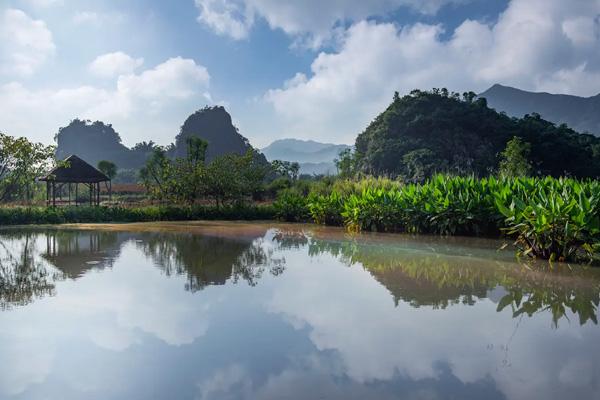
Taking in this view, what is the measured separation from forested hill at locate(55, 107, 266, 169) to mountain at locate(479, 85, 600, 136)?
223 ft

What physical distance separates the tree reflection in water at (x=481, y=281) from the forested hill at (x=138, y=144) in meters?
66.3

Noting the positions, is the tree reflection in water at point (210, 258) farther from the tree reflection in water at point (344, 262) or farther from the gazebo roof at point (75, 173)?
the gazebo roof at point (75, 173)

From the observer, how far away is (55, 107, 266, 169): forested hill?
249 feet

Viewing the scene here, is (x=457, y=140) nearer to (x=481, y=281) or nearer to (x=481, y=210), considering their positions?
(x=481, y=210)

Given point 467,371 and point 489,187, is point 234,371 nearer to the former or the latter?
point 467,371

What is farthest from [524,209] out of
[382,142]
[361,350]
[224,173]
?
[382,142]

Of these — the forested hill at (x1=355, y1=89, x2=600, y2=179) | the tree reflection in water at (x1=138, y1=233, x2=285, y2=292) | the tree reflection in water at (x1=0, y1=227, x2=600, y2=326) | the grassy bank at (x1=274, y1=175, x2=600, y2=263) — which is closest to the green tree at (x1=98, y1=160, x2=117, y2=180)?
the forested hill at (x1=355, y1=89, x2=600, y2=179)

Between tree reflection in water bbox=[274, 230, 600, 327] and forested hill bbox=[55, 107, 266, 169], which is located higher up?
forested hill bbox=[55, 107, 266, 169]

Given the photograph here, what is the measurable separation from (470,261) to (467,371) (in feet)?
14.8

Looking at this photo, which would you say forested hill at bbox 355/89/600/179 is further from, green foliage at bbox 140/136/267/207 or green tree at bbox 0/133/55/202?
green tree at bbox 0/133/55/202

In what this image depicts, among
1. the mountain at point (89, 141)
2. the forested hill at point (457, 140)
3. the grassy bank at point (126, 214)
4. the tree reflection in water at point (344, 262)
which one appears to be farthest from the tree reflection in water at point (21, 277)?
the mountain at point (89, 141)

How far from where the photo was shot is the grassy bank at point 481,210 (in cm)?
689

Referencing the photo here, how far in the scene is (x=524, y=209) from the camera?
24.1ft

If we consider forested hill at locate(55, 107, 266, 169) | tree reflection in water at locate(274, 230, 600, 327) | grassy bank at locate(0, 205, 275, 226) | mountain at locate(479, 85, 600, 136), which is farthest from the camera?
mountain at locate(479, 85, 600, 136)
